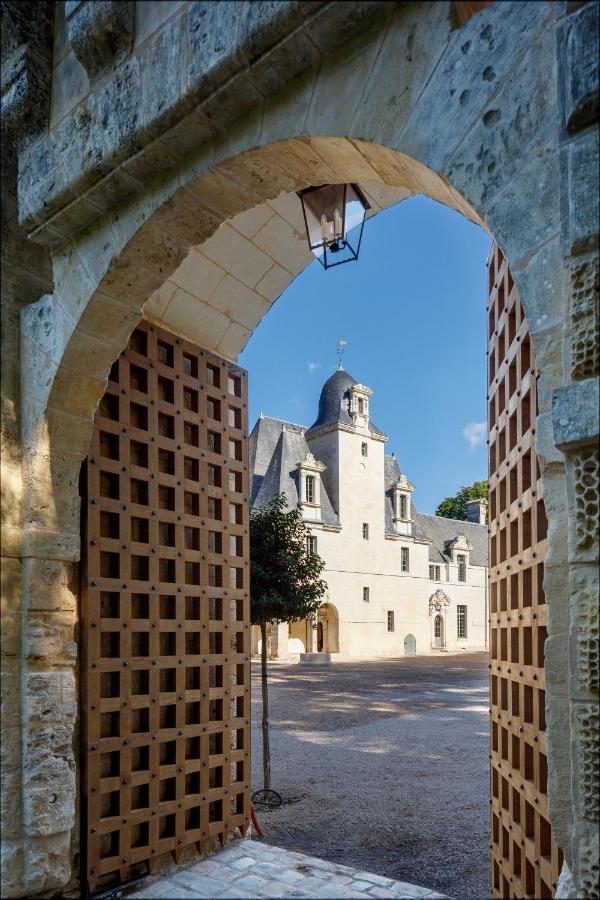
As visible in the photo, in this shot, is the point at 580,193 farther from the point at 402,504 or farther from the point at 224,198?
the point at 402,504

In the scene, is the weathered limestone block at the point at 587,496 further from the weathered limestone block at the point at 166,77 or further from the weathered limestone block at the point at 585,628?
the weathered limestone block at the point at 166,77

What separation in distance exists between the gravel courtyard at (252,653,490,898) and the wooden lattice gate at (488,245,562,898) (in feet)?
5.00

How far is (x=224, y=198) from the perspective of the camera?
253cm

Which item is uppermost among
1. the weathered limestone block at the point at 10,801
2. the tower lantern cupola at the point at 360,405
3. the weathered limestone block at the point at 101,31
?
the tower lantern cupola at the point at 360,405

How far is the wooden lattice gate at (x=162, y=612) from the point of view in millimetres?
3174

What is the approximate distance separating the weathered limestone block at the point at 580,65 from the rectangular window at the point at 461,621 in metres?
35.0

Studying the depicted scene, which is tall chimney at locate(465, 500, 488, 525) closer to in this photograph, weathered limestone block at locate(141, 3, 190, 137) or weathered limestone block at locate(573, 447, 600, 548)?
weathered limestone block at locate(141, 3, 190, 137)

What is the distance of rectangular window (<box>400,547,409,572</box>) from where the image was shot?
102 feet

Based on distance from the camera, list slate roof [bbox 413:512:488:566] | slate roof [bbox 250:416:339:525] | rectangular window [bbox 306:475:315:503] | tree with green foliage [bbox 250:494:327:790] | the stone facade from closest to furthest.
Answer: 1. the stone facade
2. tree with green foliage [bbox 250:494:327:790]
3. slate roof [bbox 250:416:339:525]
4. rectangular window [bbox 306:475:315:503]
5. slate roof [bbox 413:512:488:566]

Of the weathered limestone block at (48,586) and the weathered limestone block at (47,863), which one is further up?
the weathered limestone block at (48,586)

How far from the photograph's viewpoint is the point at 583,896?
1.44 m

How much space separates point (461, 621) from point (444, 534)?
14.1 ft

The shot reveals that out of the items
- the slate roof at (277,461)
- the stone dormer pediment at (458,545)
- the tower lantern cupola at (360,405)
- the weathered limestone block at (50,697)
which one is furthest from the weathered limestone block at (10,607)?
the stone dormer pediment at (458,545)

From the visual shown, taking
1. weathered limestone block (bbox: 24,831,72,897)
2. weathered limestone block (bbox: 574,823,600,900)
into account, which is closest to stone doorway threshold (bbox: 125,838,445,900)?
weathered limestone block (bbox: 24,831,72,897)
